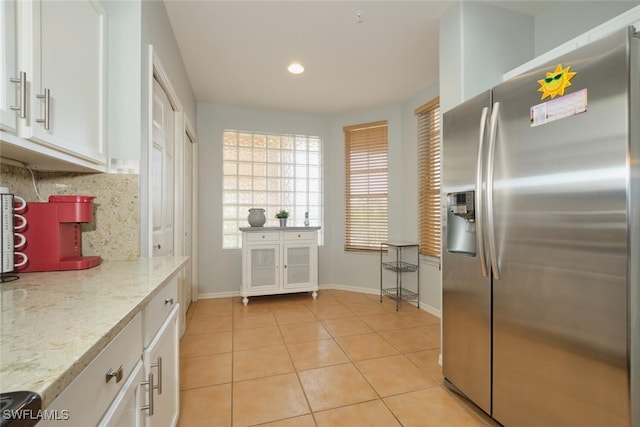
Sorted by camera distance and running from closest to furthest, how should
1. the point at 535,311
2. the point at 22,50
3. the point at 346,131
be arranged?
the point at 22,50 < the point at 535,311 < the point at 346,131

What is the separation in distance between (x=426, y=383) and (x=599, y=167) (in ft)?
5.37

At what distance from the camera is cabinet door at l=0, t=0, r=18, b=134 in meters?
0.90

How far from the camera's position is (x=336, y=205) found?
14.7 ft

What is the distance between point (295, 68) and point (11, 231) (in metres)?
2.63

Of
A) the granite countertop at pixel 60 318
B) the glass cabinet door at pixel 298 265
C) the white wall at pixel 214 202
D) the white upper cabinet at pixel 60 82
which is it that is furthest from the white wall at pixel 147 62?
the glass cabinet door at pixel 298 265

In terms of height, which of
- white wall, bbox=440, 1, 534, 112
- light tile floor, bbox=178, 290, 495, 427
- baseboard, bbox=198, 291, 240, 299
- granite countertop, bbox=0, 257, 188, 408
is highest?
white wall, bbox=440, 1, 534, 112

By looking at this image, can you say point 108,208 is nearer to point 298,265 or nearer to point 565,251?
point 565,251

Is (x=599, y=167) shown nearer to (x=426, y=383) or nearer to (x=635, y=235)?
(x=635, y=235)

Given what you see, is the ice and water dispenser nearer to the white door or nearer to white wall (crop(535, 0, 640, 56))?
white wall (crop(535, 0, 640, 56))

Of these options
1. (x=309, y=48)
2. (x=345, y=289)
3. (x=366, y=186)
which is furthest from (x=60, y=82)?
(x=345, y=289)

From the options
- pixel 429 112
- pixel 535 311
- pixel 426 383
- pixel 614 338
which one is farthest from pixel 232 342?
pixel 429 112

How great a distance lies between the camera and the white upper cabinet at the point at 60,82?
983mm

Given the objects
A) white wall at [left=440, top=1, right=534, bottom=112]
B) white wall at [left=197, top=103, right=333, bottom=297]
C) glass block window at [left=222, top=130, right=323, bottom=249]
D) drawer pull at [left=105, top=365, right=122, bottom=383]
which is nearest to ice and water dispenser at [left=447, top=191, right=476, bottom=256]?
white wall at [left=440, top=1, right=534, bottom=112]

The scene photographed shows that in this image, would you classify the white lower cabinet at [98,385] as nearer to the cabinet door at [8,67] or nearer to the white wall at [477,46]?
the cabinet door at [8,67]
